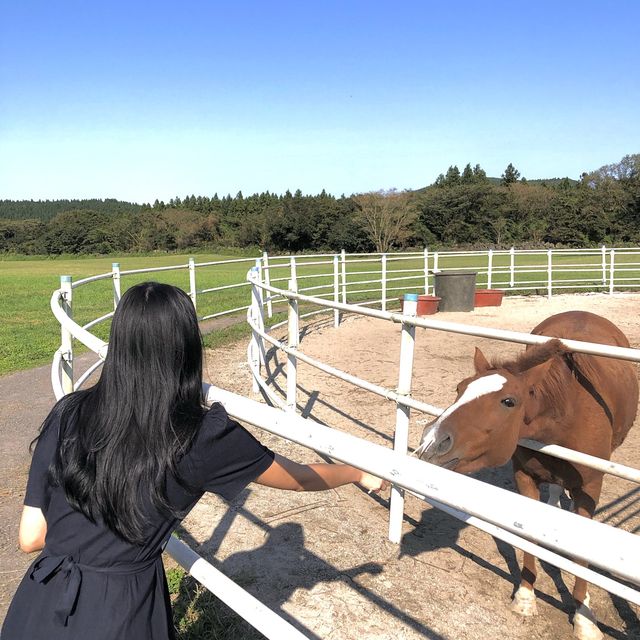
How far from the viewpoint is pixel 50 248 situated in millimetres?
67312

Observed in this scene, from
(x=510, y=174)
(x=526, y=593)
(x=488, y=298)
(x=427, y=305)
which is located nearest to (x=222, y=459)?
(x=526, y=593)

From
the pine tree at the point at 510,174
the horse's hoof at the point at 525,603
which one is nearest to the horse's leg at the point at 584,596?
the horse's hoof at the point at 525,603

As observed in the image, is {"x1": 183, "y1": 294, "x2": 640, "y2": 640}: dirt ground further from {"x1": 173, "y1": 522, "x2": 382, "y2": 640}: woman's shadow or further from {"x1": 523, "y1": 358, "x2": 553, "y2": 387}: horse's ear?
{"x1": 523, "y1": 358, "x2": 553, "y2": 387}: horse's ear

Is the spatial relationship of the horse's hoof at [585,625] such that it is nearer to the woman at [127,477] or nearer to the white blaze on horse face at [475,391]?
the white blaze on horse face at [475,391]

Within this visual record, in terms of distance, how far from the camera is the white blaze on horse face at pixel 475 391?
2.05 m

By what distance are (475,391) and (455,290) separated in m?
11.1

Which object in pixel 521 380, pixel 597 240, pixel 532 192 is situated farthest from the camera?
pixel 532 192

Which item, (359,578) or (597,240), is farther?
(597,240)

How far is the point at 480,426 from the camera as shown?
2.07 metres

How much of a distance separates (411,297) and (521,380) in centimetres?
91

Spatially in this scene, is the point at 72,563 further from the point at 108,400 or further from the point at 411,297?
the point at 411,297

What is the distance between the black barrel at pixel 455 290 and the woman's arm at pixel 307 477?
11.7m

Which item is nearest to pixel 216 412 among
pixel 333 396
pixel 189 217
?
pixel 333 396

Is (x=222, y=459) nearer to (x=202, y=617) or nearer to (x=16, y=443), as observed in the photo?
(x=202, y=617)
